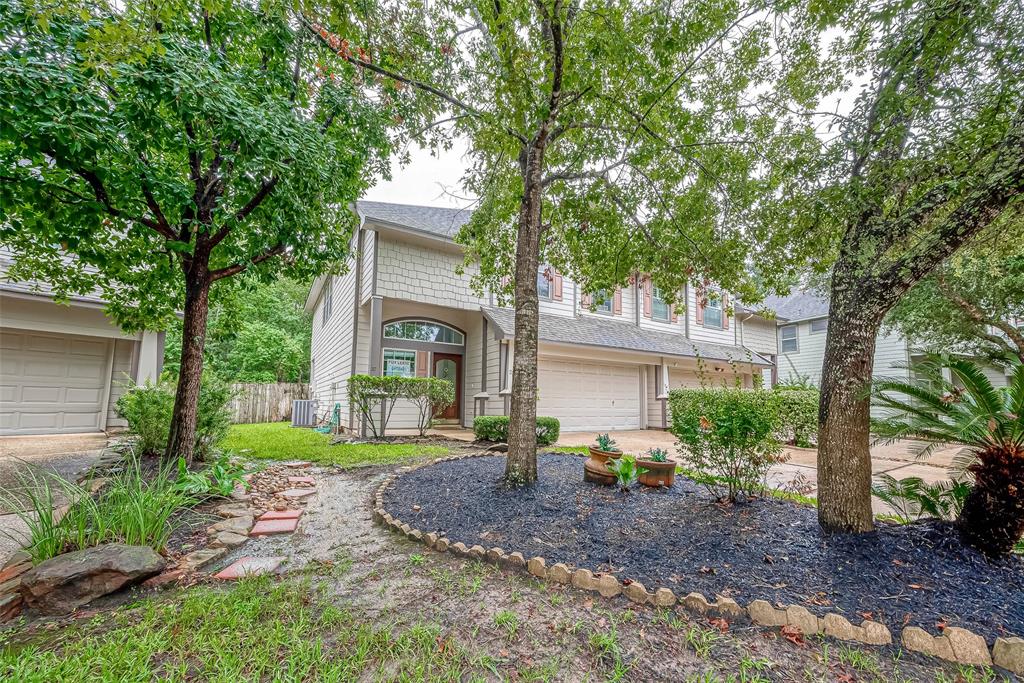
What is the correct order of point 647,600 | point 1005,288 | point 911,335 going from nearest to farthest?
point 647,600 → point 1005,288 → point 911,335

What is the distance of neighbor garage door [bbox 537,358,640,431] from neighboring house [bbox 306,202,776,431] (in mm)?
30

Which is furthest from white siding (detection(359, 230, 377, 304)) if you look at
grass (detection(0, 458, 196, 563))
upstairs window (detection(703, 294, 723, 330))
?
upstairs window (detection(703, 294, 723, 330))

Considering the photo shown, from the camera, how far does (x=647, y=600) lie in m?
2.40

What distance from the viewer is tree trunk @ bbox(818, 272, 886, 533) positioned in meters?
2.86

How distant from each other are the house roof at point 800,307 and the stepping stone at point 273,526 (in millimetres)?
17966

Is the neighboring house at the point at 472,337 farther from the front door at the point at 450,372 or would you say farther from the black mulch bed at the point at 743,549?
the black mulch bed at the point at 743,549

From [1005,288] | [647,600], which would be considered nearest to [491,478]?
[647,600]

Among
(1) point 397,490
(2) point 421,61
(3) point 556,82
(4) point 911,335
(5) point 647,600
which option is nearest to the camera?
(5) point 647,600

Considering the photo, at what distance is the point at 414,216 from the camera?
10805 millimetres

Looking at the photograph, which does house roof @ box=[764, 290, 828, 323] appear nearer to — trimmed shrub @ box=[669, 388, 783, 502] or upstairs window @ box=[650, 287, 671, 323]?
upstairs window @ box=[650, 287, 671, 323]

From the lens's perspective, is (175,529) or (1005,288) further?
(1005,288)

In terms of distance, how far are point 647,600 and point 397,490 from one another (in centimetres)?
307

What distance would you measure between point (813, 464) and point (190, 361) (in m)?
8.96

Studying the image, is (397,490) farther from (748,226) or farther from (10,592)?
Result: (748,226)
